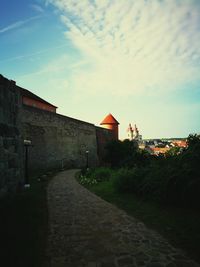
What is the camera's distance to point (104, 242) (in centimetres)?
424

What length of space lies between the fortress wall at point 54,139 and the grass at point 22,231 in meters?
10.4

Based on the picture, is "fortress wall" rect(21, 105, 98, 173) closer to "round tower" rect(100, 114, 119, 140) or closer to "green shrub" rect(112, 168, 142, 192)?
"green shrub" rect(112, 168, 142, 192)

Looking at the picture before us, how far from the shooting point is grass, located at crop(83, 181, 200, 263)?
13.5ft

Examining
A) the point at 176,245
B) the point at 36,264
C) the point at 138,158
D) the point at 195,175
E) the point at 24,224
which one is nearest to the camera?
the point at 36,264

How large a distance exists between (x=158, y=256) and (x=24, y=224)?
10.2ft

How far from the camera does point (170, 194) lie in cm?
681

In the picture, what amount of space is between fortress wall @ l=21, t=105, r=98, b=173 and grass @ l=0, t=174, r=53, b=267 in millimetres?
10401

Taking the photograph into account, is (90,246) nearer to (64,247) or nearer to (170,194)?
(64,247)

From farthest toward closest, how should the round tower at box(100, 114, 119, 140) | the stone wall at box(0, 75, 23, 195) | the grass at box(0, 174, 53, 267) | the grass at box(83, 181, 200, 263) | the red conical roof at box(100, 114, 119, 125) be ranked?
the red conical roof at box(100, 114, 119, 125) → the round tower at box(100, 114, 119, 140) → the stone wall at box(0, 75, 23, 195) → the grass at box(83, 181, 200, 263) → the grass at box(0, 174, 53, 267)

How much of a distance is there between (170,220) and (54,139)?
16.4 metres

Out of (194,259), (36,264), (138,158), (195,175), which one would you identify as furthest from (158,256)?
(138,158)

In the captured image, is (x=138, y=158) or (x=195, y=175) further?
(x=138, y=158)

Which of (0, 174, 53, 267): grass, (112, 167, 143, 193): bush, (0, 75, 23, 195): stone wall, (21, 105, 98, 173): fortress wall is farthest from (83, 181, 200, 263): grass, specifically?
(21, 105, 98, 173): fortress wall

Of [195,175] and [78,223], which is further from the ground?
[195,175]
